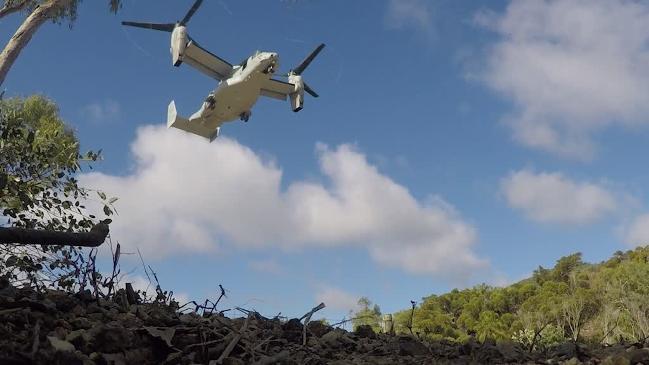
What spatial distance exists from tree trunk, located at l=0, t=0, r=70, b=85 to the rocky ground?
12425 millimetres

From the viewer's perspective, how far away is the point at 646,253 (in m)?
56.1

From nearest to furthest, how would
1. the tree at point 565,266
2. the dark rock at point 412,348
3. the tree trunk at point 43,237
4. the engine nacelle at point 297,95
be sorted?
the dark rock at point 412,348, the tree trunk at point 43,237, the engine nacelle at point 297,95, the tree at point 565,266

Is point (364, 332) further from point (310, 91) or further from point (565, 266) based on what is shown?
point (565, 266)

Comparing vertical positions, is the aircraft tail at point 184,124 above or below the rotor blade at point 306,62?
below

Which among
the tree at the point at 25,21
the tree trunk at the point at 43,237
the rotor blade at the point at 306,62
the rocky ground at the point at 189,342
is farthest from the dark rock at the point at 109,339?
the rotor blade at the point at 306,62

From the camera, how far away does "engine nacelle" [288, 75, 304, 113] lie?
1967cm

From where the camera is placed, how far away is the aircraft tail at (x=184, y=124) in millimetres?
18547

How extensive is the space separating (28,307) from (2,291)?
459 mm

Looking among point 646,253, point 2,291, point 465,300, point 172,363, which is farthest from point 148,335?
point 646,253

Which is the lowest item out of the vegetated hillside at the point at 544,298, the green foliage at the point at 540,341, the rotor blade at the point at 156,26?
the green foliage at the point at 540,341

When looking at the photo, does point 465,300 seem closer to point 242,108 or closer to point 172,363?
point 242,108

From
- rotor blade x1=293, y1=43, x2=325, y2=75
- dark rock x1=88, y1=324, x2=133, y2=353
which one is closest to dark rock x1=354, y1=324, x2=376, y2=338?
dark rock x1=88, y1=324, x2=133, y2=353

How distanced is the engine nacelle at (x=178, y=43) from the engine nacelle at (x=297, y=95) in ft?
12.0

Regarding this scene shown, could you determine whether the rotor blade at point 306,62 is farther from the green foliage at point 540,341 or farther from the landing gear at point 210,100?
the green foliage at point 540,341
